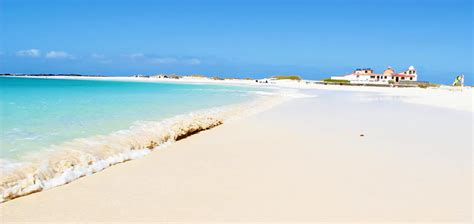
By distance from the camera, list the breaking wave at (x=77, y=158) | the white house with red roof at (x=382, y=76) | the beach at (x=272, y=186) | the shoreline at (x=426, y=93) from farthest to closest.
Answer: the white house with red roof at (x=382, y=76) → the shoreline at (x=426, y=93) → the breaking wave at (x=77, y=158) → the beach at (x=272, y=186)

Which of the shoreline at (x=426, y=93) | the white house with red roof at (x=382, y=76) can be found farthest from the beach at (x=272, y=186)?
the white house with red roof at (x=382, y=76)

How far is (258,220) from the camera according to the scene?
10.3 ft

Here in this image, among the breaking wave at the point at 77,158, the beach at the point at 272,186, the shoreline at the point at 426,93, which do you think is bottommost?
the beach at the point at 272,186

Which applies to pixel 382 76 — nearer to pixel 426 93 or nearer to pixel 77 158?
pixel 426 93

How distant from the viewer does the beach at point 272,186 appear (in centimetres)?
324

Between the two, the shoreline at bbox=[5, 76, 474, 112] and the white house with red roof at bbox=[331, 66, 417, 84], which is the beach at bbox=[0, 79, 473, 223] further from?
the white house with red roof at bbox=[331, 66, 417, 84]

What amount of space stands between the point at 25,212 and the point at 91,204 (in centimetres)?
54

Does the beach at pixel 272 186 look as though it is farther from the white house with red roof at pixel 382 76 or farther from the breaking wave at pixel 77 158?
the white house with red roof at pixel 382 76

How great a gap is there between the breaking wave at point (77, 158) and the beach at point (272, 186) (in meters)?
0.18

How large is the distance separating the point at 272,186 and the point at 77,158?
111 inches

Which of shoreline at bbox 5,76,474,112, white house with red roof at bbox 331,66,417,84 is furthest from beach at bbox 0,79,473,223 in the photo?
white house with red roof at bbox 331,66,417,84

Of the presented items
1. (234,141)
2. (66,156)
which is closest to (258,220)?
(66,156)

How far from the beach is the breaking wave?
0.18 meters

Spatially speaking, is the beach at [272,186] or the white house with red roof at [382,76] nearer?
the beach at [272,186]
